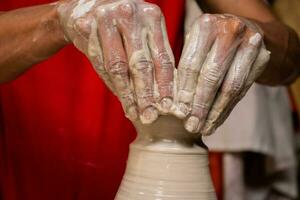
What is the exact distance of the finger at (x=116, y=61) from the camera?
65 centimetres

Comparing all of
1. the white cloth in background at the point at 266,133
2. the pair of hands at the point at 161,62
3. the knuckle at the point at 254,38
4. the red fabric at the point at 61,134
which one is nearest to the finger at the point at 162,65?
the pair of hands at the point at 161,62

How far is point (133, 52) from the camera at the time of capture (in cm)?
65

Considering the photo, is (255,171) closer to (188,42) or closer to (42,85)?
(42,85)

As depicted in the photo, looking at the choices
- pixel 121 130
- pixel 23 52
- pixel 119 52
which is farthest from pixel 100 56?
pixel 121 130

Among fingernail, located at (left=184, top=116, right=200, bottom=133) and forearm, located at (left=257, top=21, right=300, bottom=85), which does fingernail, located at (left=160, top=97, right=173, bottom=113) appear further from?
forearm, located at (left=257, top=21, right=300, bottom=85)

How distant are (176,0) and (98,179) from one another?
34 centimetres

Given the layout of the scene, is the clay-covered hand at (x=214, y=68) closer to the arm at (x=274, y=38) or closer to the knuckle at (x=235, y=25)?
the knuckle at (x=235, y=25)

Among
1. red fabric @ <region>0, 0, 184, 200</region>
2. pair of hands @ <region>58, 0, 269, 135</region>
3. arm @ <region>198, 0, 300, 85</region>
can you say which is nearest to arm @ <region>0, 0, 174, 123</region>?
pair of hands @ <region>58, 0, 269, 135</region>

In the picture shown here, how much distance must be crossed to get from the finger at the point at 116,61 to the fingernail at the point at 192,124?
58 mm

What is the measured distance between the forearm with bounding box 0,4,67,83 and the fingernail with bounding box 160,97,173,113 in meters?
0.19

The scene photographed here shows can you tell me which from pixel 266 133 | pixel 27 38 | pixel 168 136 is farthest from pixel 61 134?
pixel 266 133

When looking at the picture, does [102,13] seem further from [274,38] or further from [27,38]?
[274,38]

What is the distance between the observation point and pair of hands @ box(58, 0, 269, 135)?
644 millimetres

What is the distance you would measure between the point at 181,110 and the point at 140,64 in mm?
67
